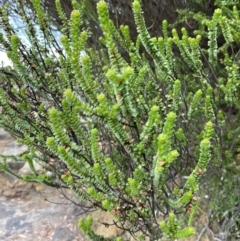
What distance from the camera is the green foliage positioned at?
59.4 inches

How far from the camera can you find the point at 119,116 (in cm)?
159

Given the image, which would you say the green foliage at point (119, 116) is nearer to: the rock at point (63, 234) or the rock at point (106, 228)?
the rock at point (106, 228)

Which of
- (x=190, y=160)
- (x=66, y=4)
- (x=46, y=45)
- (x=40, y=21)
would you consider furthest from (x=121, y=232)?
(x=66, y=4)

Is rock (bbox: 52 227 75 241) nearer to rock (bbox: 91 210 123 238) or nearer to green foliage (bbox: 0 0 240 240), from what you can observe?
rock (bbox: 91 210 123 238)

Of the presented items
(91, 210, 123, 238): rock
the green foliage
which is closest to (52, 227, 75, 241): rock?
(91, 210, 123, 238): rock

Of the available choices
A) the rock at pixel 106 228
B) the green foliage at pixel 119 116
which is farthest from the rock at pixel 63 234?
the green foliage at pixel 119 116

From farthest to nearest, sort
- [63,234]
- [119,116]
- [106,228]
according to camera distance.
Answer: [63,234]
[106,228]
[119,116]

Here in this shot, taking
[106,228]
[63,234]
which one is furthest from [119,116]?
[63,234]

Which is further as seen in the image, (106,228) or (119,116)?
(106,228)

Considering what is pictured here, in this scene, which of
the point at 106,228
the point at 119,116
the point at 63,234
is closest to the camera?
the point at 119,116

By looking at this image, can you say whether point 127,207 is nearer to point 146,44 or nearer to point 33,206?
point 146,44

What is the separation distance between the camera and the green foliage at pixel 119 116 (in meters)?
1.51

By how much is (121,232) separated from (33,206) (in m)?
1.45

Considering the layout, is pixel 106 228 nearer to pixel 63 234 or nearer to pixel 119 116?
pixel 63 234
